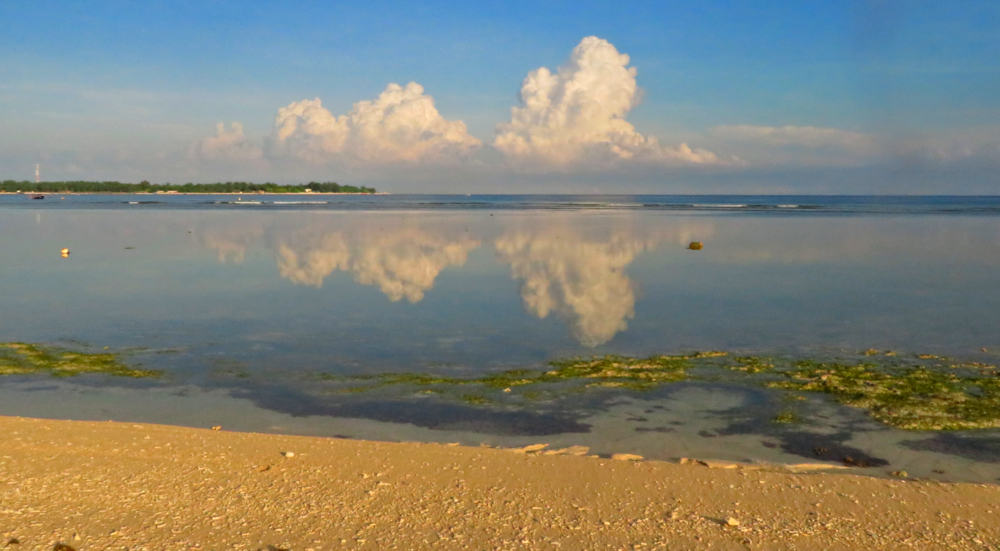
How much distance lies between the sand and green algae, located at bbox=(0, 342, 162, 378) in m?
3.97

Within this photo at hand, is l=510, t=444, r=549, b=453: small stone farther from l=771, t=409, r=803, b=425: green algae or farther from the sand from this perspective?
l=771, t=409, r=803, b=425: green algae

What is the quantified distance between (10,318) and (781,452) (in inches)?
703

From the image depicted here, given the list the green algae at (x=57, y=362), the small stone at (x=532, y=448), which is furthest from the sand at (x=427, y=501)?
the green algae at (x=57, y=362)

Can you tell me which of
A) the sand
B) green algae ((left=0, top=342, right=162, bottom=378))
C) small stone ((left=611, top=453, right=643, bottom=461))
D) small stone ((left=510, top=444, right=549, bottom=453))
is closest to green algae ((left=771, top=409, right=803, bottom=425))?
the sand

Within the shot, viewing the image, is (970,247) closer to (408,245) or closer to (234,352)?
(408,245)

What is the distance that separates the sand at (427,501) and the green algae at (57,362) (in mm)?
3969

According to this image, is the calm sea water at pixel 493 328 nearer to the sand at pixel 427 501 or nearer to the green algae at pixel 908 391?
the green algae at pixel 908 391

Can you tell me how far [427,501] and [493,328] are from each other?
9.41m

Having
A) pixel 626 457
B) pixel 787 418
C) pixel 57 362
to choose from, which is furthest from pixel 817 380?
pixel 57 362

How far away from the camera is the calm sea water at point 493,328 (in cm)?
997

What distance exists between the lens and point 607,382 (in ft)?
39.9

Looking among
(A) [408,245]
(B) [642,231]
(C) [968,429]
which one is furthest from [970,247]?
(C) [968,429]

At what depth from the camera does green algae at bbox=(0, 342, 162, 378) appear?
41.7 ft

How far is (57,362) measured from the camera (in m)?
13.3
